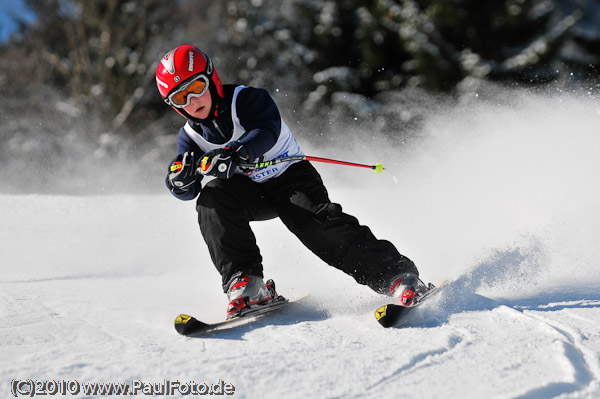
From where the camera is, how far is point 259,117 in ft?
8.99

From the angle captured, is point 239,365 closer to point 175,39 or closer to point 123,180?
point 123,180

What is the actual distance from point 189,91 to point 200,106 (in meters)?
0.09

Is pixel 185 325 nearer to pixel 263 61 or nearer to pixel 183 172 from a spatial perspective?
pixel 183 172

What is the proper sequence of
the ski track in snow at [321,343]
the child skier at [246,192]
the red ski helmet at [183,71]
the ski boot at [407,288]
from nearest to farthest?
1. the ski track in snow at [321,343]
2. the ski boot at [407,288]
3. the child skier at [246,192]
4. the red ski helmet at [183,71]

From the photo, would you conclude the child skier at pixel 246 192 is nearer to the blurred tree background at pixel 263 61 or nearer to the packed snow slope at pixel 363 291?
the packed snow slope at pixel 363 291

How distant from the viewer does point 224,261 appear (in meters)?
2.51

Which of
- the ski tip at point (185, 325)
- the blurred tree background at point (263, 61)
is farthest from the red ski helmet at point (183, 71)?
the blurred tree background at point (263, 61)

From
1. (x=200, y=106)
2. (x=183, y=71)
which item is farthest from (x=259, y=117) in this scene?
(x=183, y=71)

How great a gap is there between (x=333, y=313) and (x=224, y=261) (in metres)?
0.53

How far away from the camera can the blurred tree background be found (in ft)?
52.8

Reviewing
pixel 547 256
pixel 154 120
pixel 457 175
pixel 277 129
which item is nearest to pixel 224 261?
pixel 277 129

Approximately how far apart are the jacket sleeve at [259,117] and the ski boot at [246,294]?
1.95 feet

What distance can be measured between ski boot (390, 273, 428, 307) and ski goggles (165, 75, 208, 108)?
49.1 inches

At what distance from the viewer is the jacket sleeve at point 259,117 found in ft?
8.75
